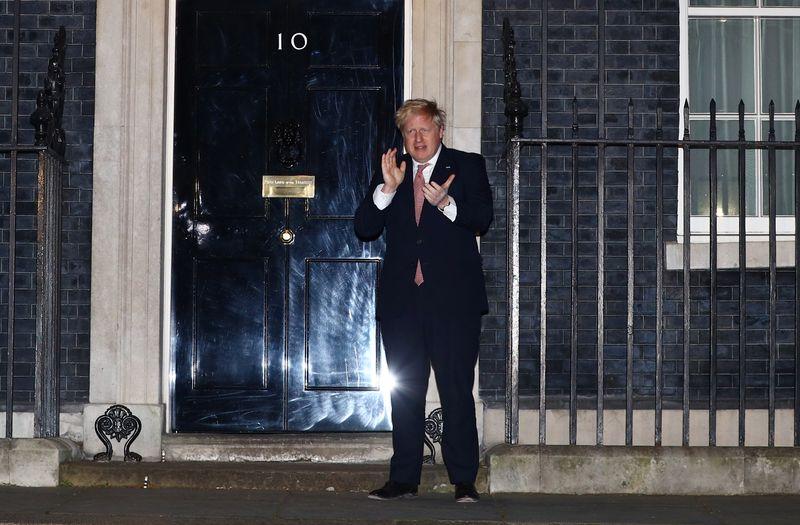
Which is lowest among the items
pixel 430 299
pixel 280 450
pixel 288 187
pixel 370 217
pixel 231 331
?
pixel 280 450

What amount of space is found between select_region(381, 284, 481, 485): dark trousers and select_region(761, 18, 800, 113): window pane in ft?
8.05

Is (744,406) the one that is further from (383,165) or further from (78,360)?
(78,360)

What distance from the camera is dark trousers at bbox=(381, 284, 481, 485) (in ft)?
18.8

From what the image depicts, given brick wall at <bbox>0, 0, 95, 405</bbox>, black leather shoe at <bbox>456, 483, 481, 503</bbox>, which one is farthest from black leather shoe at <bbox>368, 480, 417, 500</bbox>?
brick wall at <bbox>0, 0, 95, 405</bbox>

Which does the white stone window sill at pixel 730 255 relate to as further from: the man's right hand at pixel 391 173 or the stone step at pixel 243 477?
the man's right hand at pixel 391 173

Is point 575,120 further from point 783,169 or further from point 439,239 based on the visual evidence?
point 783,169

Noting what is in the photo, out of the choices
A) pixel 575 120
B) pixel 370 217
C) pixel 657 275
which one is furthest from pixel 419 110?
pixel 657 275

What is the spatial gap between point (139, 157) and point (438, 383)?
7.09 ft

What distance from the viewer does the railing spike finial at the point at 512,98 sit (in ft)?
20.3

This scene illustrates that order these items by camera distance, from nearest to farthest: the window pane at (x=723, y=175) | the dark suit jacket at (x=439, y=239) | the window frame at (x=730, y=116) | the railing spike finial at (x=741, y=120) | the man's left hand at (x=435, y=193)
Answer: the man's left hand at (x=435, y=193)
the dark suit jacket at (x=439, y=239)
the railing spike finial at (x=741, y=120)
the window frame at (x=730, y=116)
the window pane at (x=723, y=175)

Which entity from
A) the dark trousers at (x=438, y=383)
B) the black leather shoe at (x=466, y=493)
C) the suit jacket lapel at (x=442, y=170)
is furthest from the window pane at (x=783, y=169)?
the black leather shoe at (x=466, y=493)

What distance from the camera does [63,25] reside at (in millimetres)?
6684

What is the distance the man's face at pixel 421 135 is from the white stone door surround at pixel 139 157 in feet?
2.44

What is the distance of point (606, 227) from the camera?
6.65 m
